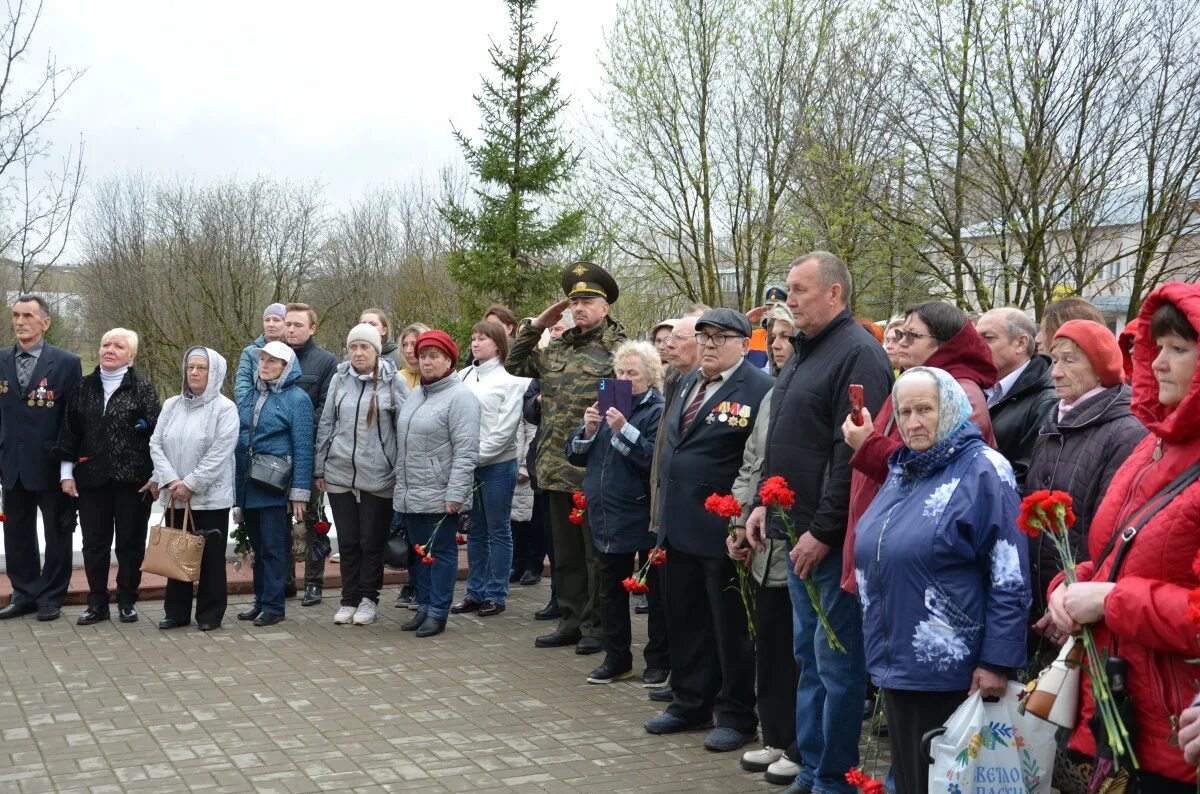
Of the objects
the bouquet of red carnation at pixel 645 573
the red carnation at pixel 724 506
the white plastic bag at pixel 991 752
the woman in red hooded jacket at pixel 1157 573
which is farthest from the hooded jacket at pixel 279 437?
the woman in red hooded jacket at pixel 1157 573

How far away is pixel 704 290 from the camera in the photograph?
2623 cm

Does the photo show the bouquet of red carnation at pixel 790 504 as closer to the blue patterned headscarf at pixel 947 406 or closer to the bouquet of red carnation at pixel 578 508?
the blue patterned headscarf at pixel 947 406

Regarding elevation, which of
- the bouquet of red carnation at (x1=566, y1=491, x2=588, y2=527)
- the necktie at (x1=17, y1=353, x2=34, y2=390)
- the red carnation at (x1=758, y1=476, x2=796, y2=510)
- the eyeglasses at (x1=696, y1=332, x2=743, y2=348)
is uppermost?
the eyeglasses at (x1=696, y1=332, x2=743, y2=348)

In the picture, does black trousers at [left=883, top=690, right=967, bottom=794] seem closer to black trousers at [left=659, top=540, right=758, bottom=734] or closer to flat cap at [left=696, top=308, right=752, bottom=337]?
black trousers at [left=659, top=540, right=758, bottom=734]

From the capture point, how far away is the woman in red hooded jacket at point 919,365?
14.4ft

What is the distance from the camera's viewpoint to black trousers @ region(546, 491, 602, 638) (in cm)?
828

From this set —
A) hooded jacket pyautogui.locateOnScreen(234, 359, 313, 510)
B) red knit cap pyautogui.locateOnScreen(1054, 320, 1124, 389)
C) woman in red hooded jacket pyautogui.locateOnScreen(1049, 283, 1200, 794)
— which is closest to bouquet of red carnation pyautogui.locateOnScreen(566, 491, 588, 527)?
hooded jacket pyautogui.locateOnScreen(234, 359, 313, 510)

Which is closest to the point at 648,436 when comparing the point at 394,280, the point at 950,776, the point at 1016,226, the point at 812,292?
the point at 812,292

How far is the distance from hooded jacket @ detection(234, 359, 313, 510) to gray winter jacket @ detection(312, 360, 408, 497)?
132mm

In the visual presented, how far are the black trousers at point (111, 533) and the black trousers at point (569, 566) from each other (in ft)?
10.2

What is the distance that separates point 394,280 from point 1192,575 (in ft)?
100

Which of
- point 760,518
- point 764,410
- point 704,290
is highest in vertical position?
point 704,290

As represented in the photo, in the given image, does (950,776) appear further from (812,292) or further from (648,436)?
(648,436)

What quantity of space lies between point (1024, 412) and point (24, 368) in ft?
23.8
